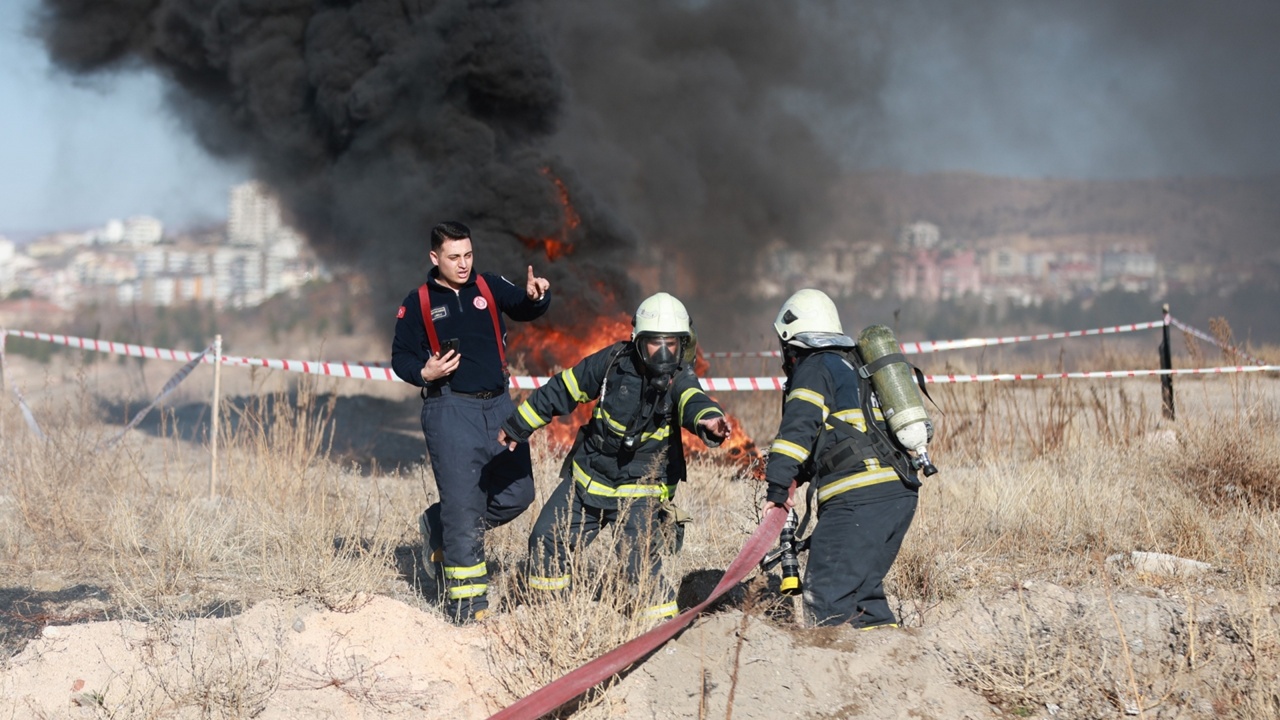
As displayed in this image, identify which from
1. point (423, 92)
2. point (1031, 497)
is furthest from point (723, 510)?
point (423, 92)

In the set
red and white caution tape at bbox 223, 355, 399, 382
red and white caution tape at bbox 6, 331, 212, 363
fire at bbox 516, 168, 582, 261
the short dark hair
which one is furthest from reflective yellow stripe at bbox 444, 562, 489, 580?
fire at bbox 516, 168, 582, 261

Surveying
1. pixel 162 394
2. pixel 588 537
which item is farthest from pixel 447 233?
pixel 162 394

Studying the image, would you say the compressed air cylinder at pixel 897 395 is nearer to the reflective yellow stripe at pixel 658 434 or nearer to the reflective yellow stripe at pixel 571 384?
the reflective yellow stripe at pixel 658 434

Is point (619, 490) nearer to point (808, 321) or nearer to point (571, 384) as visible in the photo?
point (571, 384)

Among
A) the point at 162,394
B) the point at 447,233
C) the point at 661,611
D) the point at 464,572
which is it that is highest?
the point at 447,233

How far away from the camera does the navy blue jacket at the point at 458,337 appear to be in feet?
15.6

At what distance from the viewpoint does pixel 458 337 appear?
4.75 meters

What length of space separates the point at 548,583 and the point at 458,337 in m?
1.19

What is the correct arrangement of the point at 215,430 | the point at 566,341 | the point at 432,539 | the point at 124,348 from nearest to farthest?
the point at 432,539 < the point at 215,430 < the point at 124,348 < the point at 566,341

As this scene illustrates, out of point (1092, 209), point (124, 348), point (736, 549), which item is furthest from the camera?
point (1092, 209)

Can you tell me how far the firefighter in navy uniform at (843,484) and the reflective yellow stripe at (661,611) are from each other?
575mm

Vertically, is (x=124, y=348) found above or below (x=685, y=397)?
above

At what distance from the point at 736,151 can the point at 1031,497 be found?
13.0 m

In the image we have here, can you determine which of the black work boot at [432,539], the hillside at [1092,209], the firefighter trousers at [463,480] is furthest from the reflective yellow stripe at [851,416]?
the hillside at [1092,209]
